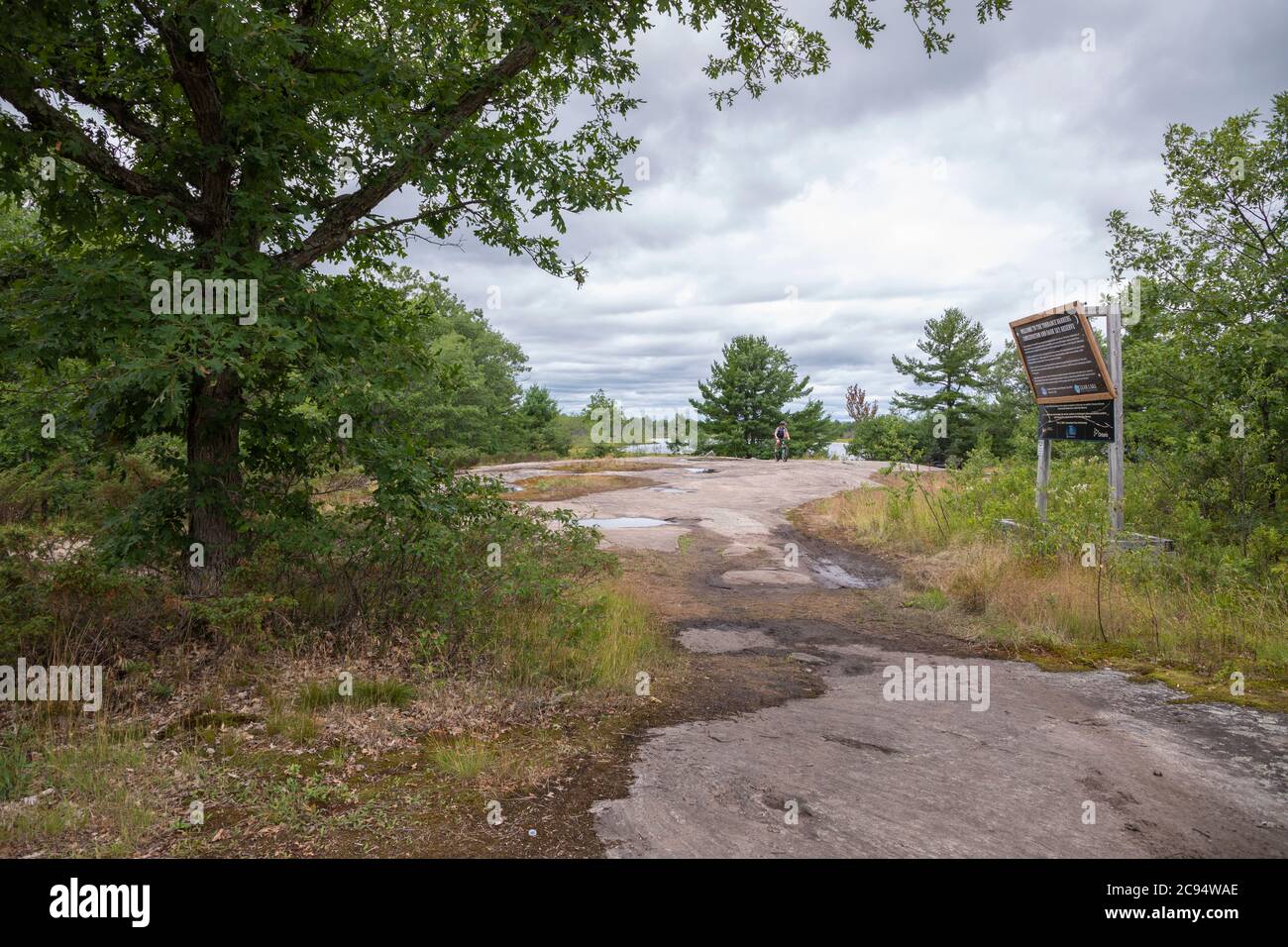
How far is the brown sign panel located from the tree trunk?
9996 mm

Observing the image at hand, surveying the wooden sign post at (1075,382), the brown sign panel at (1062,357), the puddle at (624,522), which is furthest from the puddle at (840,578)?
the puddle at (624,522)

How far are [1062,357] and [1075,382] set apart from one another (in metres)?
0.47

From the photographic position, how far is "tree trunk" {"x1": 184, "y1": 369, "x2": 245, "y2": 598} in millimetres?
6176

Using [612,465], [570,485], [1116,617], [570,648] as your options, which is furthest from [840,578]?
[612,465]

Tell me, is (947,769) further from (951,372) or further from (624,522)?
(951,372)

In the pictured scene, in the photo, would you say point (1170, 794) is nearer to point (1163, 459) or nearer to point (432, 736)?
point (432, 736)

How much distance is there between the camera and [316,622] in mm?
6426

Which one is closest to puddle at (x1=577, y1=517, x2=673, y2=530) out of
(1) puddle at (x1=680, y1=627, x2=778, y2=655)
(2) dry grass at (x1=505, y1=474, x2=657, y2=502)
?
(2) dry grass at (x1=505, y1=474, x2=657, y2=502)

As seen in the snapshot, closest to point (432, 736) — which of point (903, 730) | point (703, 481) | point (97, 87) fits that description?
point (903, 730)

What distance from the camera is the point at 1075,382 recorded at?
1001cm

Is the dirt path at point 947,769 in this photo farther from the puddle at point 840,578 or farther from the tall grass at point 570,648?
the puddle at point 840,578

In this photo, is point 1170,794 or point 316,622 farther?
point 316,622

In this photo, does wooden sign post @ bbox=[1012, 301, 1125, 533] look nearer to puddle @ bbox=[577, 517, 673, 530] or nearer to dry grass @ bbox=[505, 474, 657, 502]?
puddle @ bbox=[577, 517, 673, 530]
